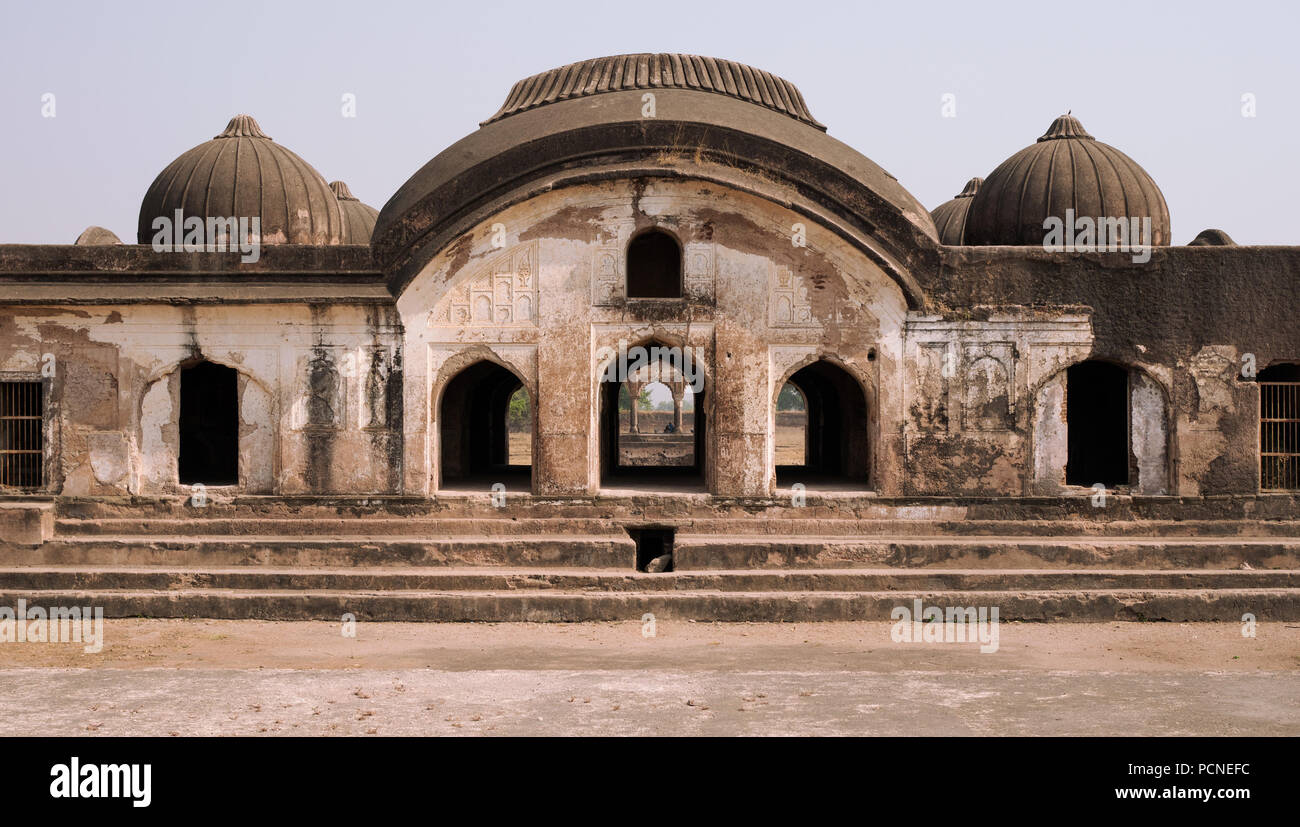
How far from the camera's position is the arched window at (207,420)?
13.8 m

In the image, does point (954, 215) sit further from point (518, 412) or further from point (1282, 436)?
point (518, 412)

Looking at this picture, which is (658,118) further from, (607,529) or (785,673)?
(785,673)

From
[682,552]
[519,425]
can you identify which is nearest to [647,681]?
[682,552]

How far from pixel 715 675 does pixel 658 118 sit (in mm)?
5097

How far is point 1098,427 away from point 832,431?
121 inches

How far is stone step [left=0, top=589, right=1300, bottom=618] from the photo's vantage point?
948 cm

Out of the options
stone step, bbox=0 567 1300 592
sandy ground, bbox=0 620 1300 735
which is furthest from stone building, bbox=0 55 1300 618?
sandy ground, bbox=0 620 1300 735

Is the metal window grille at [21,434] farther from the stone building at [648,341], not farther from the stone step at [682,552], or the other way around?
the stone step at [682,552]

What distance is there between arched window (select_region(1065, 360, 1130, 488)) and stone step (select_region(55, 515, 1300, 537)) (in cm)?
292

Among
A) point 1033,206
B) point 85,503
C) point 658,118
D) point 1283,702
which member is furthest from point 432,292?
point 1283,702

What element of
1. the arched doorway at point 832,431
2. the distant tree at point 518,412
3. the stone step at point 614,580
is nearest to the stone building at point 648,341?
the stone step at point 614,580

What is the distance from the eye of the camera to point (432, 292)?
1057cm

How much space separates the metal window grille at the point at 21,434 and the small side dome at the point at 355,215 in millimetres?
4566

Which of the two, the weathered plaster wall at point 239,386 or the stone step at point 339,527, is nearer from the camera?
the stone step at point 339,527
